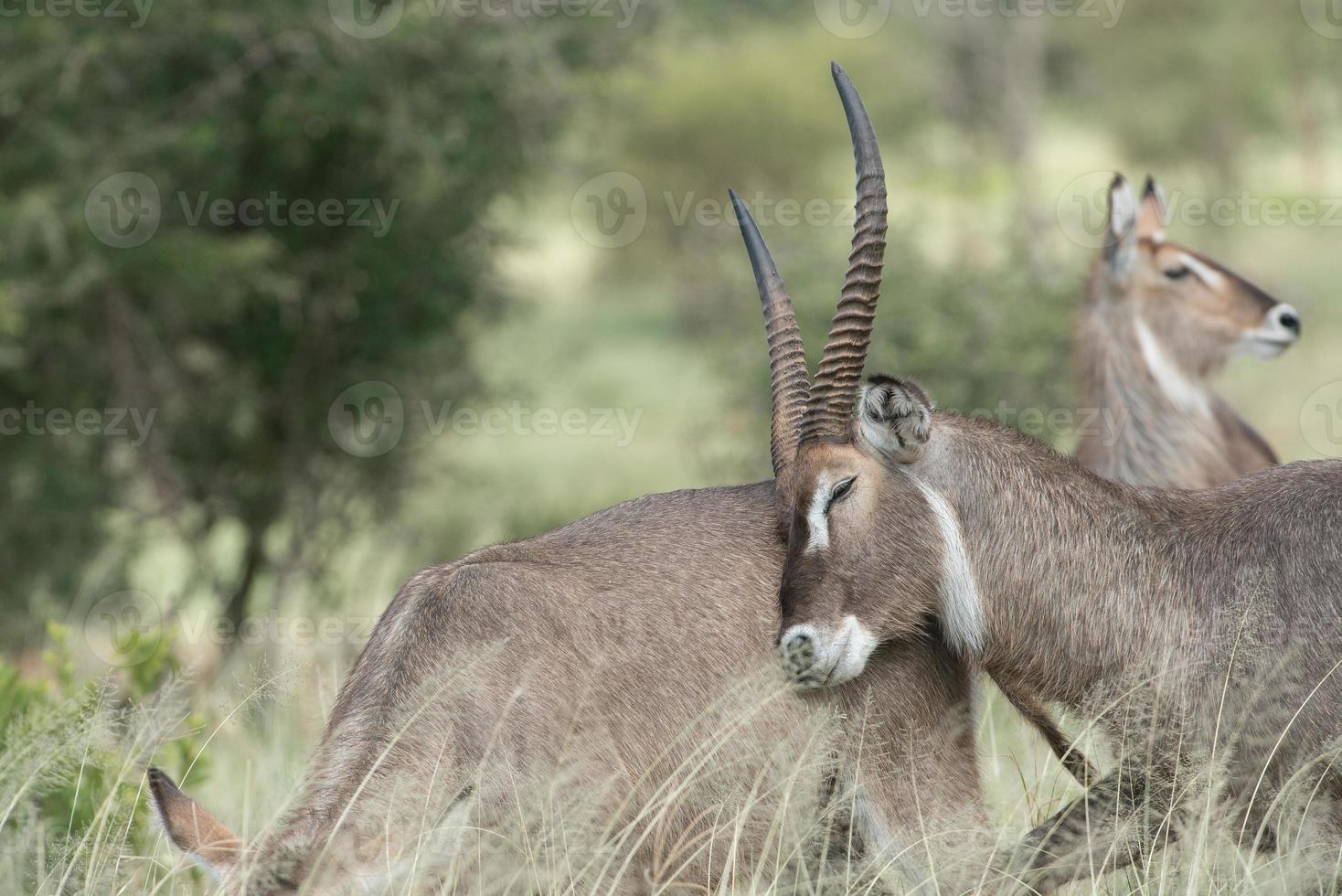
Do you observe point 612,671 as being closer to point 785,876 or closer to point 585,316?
point 785,876

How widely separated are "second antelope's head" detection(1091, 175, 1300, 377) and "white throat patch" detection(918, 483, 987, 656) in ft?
10.8

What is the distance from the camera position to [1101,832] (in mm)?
3459

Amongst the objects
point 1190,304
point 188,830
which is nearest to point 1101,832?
point 188,830

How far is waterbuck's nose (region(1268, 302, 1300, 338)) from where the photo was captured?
21.7 feet

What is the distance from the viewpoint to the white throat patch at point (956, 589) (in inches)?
145

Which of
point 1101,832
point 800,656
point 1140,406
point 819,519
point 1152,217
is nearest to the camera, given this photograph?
point 800,656

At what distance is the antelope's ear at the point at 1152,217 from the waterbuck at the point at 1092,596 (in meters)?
3.21

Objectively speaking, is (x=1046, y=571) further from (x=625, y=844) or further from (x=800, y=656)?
(x=625, y=844)

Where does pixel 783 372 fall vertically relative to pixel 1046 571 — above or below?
above

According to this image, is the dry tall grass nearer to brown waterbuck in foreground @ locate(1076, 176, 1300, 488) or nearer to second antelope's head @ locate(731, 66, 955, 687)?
second antelope's head @ locate(731, 66, 955, 687)

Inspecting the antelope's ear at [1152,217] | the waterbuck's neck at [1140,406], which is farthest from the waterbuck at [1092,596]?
the antelope's ear at [1152,217]

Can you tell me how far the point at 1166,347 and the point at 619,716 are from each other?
14.0 ft

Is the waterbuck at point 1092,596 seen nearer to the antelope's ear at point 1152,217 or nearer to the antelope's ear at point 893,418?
the antelope's ear at point 893,418

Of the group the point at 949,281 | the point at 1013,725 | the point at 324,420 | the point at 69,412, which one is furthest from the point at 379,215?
the point at 1013,725
